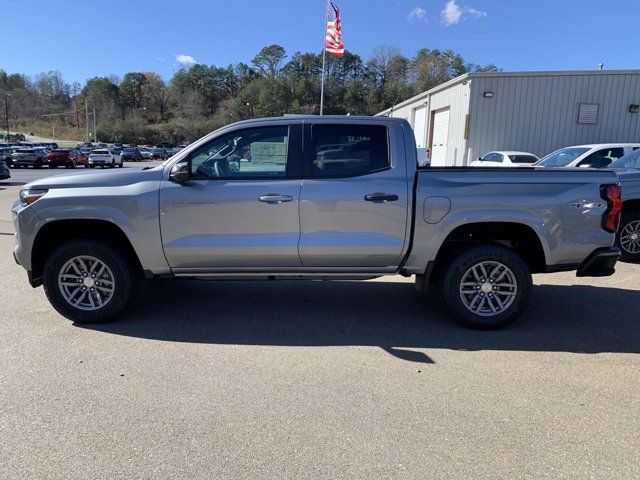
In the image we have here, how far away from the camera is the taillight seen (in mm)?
4480

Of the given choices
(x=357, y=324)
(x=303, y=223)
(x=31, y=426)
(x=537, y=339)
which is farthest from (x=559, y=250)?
(x=31, y=426)

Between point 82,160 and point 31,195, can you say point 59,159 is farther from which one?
point 31,195

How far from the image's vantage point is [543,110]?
1889 cm

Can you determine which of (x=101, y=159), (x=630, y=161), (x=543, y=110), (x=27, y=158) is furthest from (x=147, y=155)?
(x=630, y=161)

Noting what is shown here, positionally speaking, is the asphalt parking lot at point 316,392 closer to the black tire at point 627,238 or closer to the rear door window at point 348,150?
the rear door window at point 348,150

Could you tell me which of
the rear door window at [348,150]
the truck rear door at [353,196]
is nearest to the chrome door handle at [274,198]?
the truck rear door at [353,196]

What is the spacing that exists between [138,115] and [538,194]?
5716 inches

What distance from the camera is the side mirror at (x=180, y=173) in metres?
4.43

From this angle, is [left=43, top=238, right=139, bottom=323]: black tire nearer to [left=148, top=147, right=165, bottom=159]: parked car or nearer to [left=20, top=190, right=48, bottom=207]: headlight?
[left=20, top=190, right=48, bottom=207]: headlight

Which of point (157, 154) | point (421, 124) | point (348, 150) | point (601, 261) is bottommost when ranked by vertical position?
point (601, 261)

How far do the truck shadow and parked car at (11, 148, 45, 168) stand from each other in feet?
119

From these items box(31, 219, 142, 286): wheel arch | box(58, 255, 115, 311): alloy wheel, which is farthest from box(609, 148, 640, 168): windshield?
box(58, 255, 115, 311): alloy wheel

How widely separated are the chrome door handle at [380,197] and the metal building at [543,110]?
1557cm

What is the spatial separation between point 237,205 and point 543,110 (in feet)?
59.0
